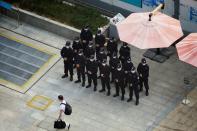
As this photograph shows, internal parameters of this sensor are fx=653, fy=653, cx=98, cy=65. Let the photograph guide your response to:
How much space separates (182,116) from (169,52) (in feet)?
12.5

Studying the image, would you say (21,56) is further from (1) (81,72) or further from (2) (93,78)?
(2) (93,78)

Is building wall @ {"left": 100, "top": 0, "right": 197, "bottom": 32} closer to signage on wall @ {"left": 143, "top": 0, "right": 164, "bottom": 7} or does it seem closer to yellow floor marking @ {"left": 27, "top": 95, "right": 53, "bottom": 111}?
signage on wall @ {"left": 143, "top": 0, "right": 164, "bottom": 7}

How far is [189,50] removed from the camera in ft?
69.1

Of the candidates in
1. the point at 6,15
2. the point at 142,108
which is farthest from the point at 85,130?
the point at 6,15

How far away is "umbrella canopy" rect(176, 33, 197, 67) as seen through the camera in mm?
20812

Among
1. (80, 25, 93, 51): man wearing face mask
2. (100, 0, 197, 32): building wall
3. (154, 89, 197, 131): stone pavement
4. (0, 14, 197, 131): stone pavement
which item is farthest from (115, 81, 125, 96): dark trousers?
(100, 0, 197, 32): building wall

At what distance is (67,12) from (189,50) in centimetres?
721

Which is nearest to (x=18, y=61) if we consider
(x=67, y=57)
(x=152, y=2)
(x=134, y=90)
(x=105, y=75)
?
(x=67, y=57)

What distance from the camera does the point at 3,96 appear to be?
23.0 metres

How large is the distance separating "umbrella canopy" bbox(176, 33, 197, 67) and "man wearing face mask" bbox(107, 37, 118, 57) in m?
3.28

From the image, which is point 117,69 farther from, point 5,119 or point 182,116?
point 5,119

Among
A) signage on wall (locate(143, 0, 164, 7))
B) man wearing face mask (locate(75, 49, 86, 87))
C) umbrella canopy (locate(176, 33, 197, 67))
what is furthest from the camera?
signage on wall (locate(143, 0, 164, 7))

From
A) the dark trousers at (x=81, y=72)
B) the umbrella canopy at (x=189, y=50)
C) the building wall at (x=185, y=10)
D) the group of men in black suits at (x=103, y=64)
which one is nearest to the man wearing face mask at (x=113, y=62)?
the group of men in black suits at (x=103, y=64)

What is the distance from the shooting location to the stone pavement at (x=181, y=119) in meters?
21.7
